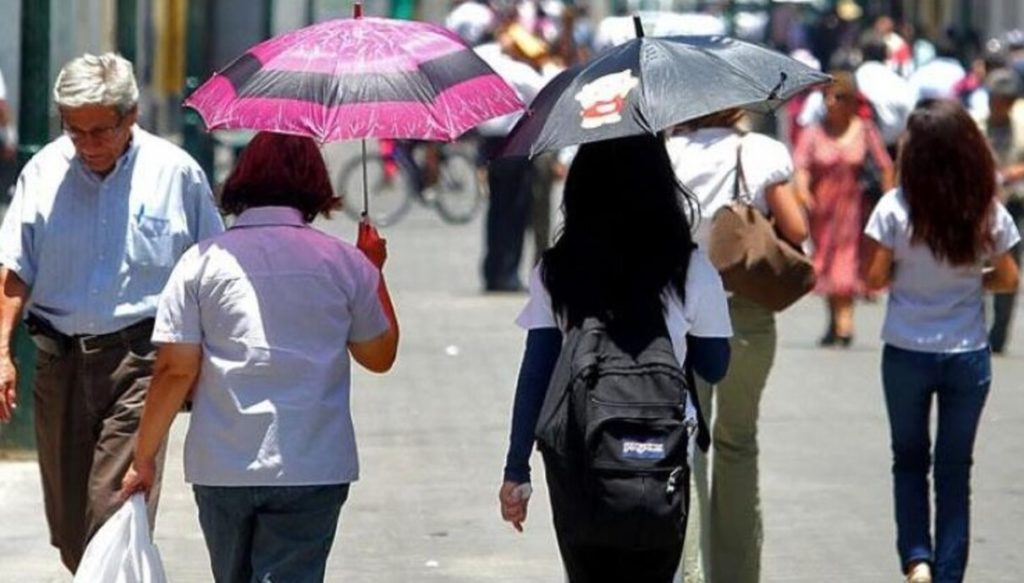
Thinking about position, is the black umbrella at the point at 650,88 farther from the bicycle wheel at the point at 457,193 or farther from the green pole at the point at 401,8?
the green pole at the point at 401,8

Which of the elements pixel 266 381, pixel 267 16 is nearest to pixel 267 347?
pixel 266 381

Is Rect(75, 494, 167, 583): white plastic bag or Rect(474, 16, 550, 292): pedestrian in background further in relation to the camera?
Rect(474, 16, 550, 292): pedestrian in background

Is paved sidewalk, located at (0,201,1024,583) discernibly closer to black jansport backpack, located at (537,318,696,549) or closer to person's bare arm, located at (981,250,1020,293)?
person's bare arm, located at (981,250,1020,293)

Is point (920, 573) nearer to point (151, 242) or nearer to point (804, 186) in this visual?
point (151, 242)

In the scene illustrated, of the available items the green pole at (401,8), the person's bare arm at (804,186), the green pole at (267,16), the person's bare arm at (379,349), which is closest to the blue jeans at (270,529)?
the person's bare arm at (379,349)

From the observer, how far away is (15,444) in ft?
37.1

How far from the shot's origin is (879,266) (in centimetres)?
847

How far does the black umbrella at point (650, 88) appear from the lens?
6262mm

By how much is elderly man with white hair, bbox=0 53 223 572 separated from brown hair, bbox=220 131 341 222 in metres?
0.90

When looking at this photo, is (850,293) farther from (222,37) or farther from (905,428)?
(222,37)

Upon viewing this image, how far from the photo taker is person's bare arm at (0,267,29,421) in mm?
7309

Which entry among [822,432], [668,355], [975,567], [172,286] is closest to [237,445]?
[172,286]

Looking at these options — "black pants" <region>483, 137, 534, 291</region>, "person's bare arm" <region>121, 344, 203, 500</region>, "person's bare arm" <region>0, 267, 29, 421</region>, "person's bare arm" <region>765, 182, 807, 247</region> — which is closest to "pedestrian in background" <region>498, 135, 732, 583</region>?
"person's bare arm" <region>121, 344, 203, 500</region>

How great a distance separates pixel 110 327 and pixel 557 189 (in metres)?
19.3
